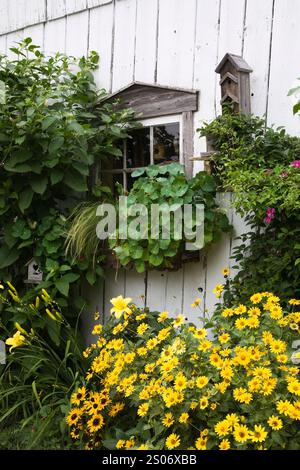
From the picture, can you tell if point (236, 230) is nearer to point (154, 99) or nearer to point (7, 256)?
point (154, 99)

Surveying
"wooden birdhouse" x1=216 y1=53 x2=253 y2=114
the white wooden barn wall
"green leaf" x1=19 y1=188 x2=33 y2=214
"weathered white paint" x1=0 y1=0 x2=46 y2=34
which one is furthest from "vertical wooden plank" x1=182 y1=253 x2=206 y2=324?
"weathered white paint" x1=0 y1=0 x2=46 y2=34

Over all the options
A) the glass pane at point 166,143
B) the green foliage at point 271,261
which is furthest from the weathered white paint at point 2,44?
the green foliage at point 271,261

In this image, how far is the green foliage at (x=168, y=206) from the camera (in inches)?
98.2

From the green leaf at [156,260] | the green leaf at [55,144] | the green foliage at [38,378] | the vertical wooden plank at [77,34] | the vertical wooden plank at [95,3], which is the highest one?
the vertical wooden plank at [95,3]

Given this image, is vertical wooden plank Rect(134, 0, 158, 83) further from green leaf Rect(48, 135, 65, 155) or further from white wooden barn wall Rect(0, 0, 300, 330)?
green leaf Rect(48, 135, 65, 155)

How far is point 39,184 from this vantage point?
2822 millimetres

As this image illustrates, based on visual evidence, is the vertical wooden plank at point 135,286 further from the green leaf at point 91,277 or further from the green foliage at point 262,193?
the green foliage at point 262,193

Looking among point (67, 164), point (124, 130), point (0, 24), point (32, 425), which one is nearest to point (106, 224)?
point (67, 164)

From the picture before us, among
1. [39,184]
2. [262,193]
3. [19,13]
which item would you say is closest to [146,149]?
[39,184]

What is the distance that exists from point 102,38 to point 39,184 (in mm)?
1149

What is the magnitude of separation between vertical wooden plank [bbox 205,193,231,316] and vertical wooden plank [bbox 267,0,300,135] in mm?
479

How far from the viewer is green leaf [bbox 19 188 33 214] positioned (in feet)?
9.25

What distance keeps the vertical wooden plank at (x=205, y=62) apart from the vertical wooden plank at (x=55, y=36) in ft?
3.75

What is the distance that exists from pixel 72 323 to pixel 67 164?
103 centimetres
